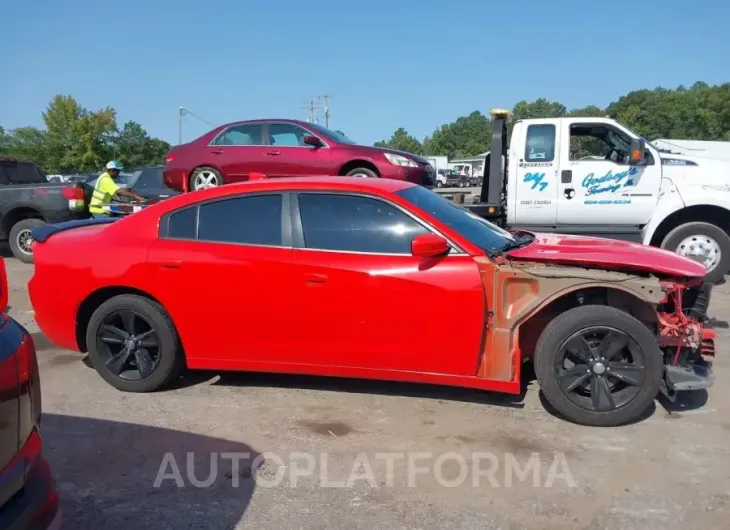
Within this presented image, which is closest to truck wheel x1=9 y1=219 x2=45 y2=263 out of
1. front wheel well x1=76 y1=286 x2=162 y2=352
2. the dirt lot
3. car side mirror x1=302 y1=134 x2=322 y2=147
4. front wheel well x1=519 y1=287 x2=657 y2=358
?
car side mirror x1=302 y1=134 x2=322 y2=147

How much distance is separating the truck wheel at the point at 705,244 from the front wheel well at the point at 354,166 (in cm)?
389

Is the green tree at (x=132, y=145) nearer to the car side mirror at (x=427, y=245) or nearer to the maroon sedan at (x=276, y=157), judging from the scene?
the maroon sedan at (x=276, y=157)

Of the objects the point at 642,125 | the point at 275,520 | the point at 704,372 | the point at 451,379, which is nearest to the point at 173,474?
the point at 275,520

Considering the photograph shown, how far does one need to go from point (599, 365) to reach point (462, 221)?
1.35m

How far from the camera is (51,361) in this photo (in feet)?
18.6

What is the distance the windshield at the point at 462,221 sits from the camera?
4355mm

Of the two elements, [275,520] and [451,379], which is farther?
[451,379]

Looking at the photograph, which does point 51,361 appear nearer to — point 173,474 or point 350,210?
point 173,474

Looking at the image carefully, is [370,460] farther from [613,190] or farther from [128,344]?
[613,190]

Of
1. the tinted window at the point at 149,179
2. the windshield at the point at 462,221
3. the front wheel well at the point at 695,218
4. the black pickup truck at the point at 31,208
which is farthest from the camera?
the tinted window at the point at 149,179

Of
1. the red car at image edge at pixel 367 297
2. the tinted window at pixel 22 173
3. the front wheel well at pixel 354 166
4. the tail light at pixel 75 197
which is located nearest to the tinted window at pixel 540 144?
the front wheel well at pixel 354 166

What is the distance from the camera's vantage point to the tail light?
10555 mm

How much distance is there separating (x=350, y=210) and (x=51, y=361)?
321 cm

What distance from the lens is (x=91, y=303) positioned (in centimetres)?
489
